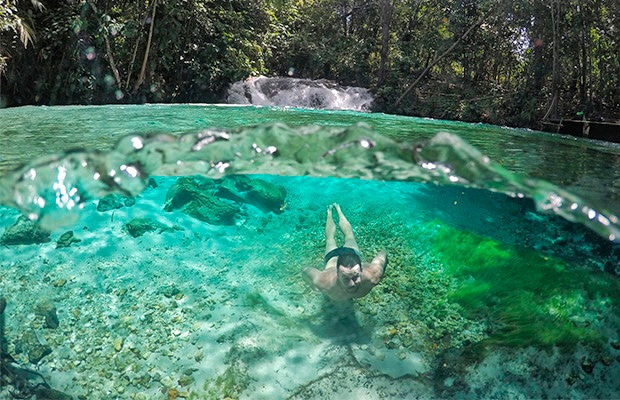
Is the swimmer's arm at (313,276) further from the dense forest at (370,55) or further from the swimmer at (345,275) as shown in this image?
the dense forest at (370,55)

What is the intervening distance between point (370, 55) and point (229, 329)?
61.8ft

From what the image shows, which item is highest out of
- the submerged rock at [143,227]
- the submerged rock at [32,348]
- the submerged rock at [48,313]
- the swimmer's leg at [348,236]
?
the swimmer's leg at [348,236]

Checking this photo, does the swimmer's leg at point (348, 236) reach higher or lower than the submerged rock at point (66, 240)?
higher

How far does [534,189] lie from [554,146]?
526 cm

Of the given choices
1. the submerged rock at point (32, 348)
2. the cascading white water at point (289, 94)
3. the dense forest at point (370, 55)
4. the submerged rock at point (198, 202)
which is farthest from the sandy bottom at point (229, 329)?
the cascading white water at point (289, 94)

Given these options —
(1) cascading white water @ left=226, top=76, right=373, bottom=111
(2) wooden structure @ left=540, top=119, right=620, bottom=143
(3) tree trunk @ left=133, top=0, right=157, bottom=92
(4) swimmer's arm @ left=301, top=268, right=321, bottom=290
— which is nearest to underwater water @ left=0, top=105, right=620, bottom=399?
(4) swimmer's arm @ left=301, top=268, right=321, bottom=290

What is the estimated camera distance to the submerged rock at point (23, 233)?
5.76 meters

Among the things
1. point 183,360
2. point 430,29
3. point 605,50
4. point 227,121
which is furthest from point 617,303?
point 430,29

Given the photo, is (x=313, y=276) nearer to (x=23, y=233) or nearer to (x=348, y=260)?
(x=348, y=260)

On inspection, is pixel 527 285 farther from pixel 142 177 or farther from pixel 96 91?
pixel 96 91

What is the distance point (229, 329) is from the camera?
15.8 ft

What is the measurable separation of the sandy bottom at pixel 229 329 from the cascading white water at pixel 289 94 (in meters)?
10.1

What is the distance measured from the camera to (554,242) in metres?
7.21

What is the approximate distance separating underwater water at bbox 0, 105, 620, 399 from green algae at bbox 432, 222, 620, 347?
0.03 metres
